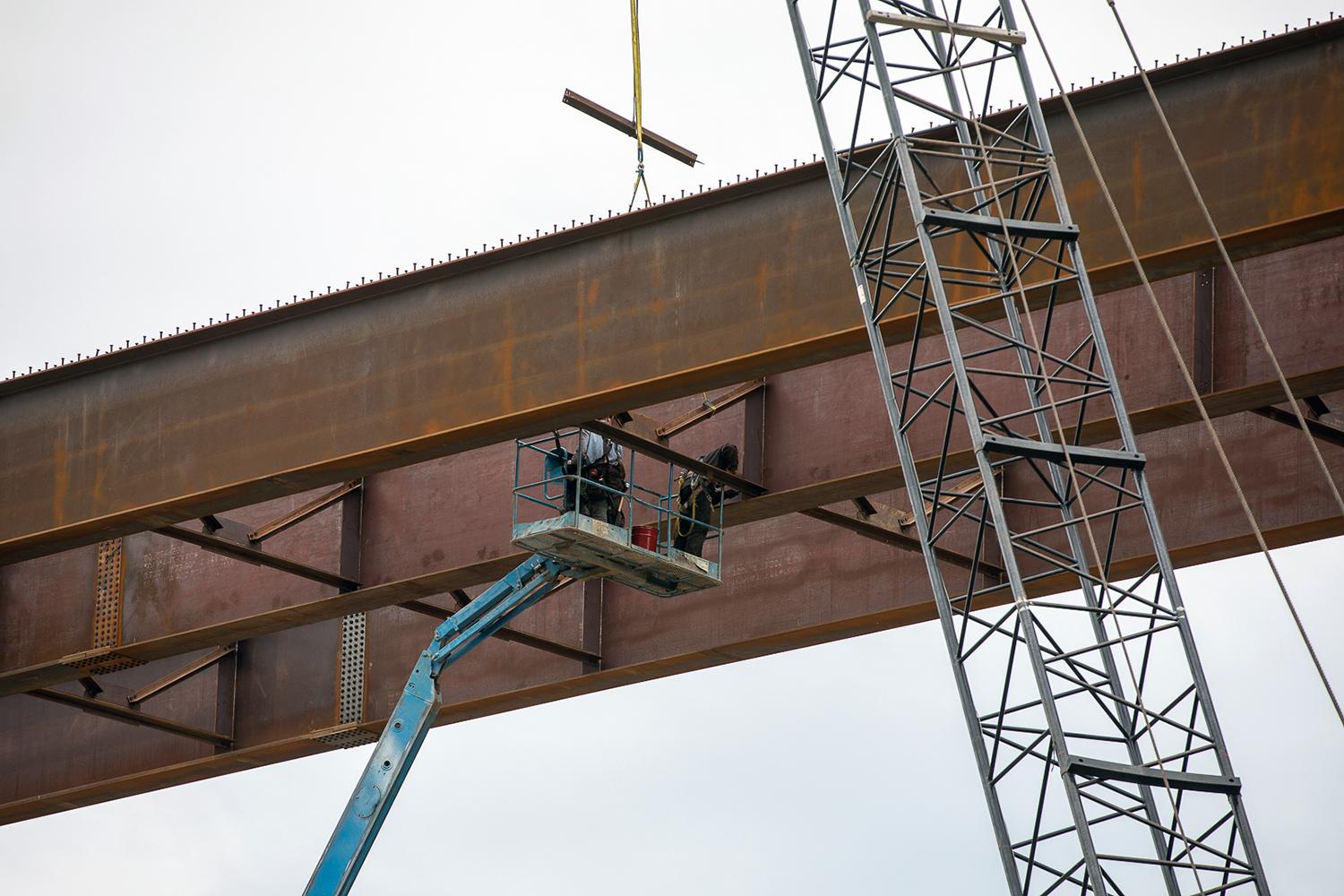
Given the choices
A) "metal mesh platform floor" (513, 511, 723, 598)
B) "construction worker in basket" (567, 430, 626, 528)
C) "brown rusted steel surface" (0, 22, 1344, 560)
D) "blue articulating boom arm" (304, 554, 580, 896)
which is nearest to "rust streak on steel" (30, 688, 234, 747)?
"blue articulating boom arm" (304, 554, 580, 896)

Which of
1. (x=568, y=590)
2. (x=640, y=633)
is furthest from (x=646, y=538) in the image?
(x=568, y=590)

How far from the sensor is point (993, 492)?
61.8 ft

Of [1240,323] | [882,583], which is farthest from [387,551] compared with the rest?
[1240,323]

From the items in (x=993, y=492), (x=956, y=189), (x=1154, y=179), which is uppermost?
(x=956, y=189)

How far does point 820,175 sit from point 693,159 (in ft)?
14.1

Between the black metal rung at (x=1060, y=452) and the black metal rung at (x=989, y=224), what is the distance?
1.70 metres

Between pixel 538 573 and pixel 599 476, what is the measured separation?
1.23 metres

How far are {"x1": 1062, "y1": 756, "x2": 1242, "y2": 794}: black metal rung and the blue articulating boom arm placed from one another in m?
5.44

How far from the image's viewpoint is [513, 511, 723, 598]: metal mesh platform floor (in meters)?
19.5

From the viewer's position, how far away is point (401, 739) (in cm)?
2172

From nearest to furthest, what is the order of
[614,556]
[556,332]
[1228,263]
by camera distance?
1. [1228,263]
2. [556,332]
3. [614,556]

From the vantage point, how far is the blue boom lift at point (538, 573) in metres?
19.8

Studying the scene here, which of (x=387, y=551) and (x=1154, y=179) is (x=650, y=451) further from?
(x=1154, y=179)

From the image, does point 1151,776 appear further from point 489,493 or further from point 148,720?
point 148,720
